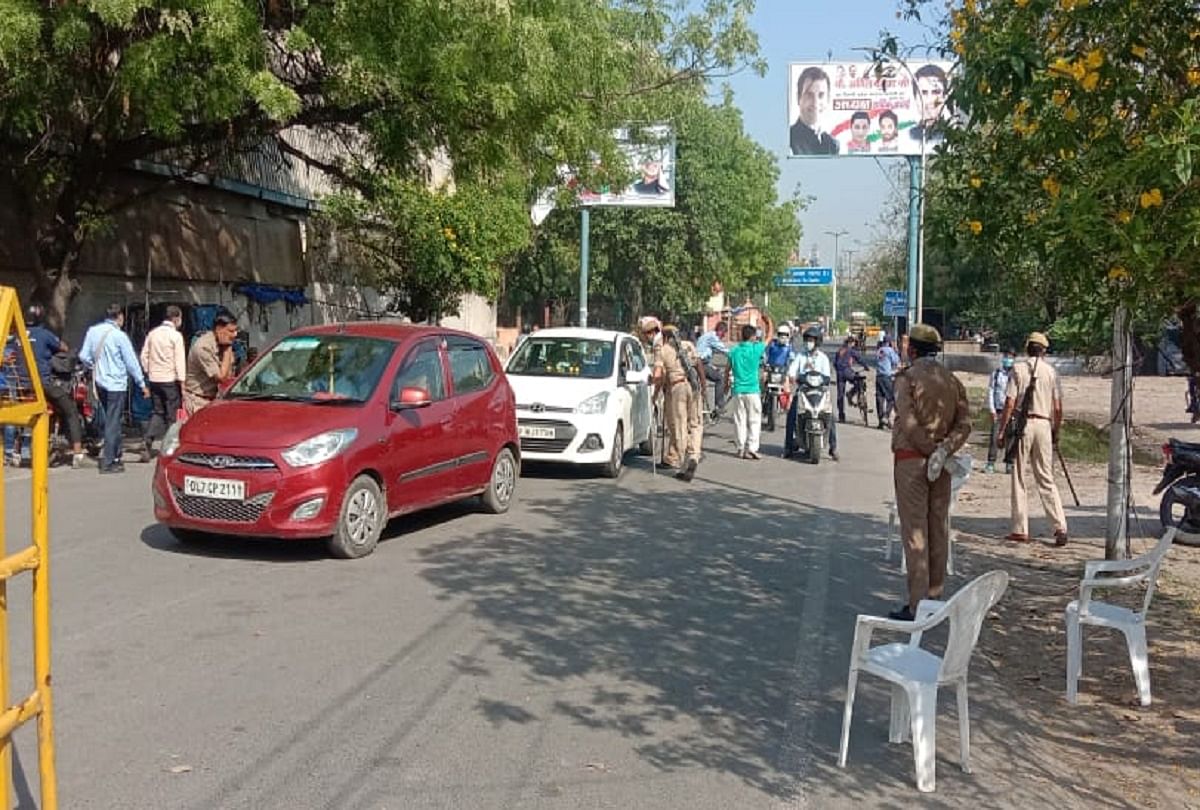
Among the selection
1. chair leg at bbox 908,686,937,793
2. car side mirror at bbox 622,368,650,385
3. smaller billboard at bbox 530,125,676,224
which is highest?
smaller billboard at bbox 530,125,676,224

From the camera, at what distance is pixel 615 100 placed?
1716 centimetres

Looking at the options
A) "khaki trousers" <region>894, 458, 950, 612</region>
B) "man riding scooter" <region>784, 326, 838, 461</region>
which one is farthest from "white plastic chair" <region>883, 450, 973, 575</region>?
"man riding scooter" <region>784, 326, 838, 461</region>

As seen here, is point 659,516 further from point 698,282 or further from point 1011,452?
point 698,282

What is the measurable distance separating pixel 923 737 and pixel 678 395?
32.3ft

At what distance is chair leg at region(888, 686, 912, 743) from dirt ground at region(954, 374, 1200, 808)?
56cm

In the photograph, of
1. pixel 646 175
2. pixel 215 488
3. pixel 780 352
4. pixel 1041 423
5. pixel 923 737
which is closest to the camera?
pixel 923 737

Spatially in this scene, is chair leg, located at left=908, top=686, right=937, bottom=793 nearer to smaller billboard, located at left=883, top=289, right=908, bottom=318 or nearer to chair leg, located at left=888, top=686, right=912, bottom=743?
chair leg, located at left=888, top=686, right=912, bottom=743

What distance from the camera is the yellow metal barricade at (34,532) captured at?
3.03 metres

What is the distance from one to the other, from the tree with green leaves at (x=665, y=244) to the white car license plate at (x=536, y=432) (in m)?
25.4

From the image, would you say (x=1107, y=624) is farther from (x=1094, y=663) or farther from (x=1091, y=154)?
(x=1091, y=154)

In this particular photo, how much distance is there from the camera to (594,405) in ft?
45.5

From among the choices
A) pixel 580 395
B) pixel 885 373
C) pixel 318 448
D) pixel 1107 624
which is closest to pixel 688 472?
pixel 580 395

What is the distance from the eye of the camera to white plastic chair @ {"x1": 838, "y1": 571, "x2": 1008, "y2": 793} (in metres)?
4.84

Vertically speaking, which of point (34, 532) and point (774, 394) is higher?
point (34, 532)
